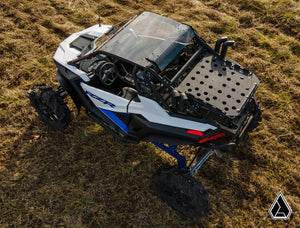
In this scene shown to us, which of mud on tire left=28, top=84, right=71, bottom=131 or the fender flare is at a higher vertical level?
the fender flare

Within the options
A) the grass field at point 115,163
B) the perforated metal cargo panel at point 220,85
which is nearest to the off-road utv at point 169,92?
the perforated metal cargo panel at point 220,85

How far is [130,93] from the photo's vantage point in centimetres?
423

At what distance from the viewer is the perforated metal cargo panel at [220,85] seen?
3584 millimetres

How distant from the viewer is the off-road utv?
364 centimetres

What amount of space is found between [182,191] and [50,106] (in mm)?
3203

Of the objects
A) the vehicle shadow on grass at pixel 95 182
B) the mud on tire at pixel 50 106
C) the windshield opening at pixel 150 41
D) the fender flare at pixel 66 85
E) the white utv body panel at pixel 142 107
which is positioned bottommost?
the vehicle shadow on grass at pixel 95 182

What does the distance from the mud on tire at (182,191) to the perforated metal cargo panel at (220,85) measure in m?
1.34

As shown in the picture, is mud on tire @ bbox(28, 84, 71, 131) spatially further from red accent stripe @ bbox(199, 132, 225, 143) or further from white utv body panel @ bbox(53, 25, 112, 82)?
red accent stripe @ bbox(199, 132, 225, 143)

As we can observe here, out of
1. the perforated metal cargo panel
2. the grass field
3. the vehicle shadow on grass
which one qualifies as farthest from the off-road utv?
the grass field

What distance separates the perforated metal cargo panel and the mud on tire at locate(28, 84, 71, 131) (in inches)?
109

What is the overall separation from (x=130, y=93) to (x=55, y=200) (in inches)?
103

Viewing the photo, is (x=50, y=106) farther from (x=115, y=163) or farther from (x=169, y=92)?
(x=169, y=92)

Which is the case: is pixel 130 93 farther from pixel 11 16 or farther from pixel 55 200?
pixel 11 16

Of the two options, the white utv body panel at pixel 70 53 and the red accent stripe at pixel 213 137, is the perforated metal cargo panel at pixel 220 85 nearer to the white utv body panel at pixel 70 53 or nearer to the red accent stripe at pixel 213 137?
the red accent stripe at pixel 213 137
